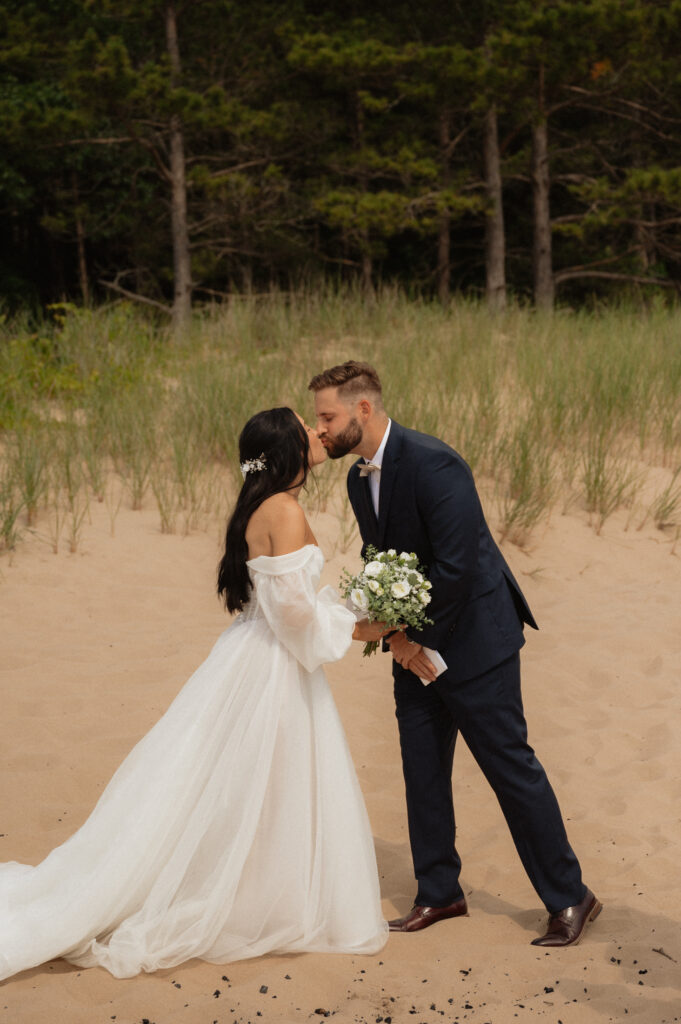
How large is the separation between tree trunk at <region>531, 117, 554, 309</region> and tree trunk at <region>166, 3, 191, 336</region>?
17.8 feet

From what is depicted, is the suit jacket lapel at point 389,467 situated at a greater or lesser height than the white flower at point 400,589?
greater

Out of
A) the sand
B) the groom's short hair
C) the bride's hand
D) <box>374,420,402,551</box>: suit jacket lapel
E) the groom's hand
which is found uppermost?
the groom's short hair

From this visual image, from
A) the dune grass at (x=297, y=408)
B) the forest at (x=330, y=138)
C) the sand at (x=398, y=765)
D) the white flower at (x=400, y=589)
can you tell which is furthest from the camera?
the forest at (x=330, y=138)

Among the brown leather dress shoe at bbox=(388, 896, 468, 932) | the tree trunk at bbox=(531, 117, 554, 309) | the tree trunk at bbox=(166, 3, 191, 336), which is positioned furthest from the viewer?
the tree trunk at bbox=(531, 117, 554, 309)

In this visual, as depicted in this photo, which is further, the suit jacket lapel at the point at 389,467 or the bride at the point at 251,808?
the suit jacket lapel at the point at 389,467

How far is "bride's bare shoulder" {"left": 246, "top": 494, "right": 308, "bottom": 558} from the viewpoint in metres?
3.37

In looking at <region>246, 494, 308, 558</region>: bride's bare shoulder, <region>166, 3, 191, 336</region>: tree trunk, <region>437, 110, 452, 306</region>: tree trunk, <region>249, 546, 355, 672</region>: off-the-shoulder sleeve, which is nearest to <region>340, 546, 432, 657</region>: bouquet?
<region>249, 546, 355, 672</region>: off-the-shoulder sleeve

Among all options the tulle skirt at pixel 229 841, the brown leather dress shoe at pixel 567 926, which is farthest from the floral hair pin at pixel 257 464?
the brown leather dress shoe at pixel 567 926

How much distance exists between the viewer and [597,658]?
6.19 metres

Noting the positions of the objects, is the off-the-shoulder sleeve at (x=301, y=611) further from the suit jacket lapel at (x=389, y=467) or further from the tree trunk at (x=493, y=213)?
the tree trunk at (x=493, y=213)

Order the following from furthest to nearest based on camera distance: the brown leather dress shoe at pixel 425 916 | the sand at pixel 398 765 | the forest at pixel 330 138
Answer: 1. the forest at pixel 330 138
2. the brown leather dress shoe at pixel 425 916
3. the sand at pixel 398 765

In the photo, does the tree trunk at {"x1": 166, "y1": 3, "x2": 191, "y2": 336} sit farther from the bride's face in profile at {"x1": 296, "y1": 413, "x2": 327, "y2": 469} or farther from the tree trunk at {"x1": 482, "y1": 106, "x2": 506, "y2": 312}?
the bride's face in profile at {"x1": 296, "y1": 413, "x2": 327, "y2": 469}

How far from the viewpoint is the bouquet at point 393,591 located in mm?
3311

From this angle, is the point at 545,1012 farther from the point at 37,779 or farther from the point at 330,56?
the point at 330,56
